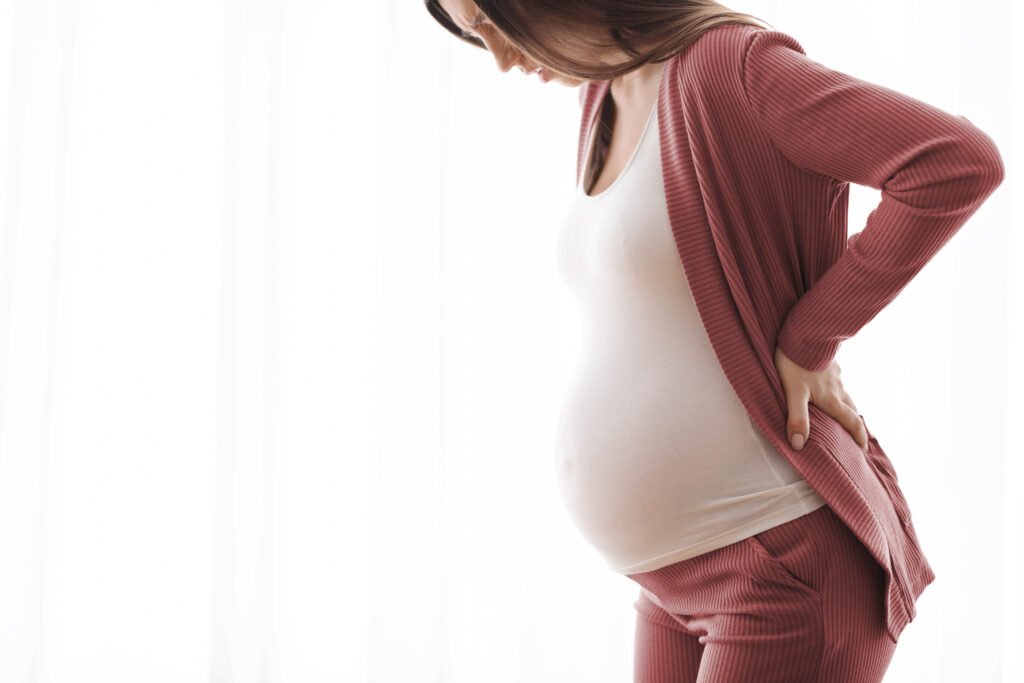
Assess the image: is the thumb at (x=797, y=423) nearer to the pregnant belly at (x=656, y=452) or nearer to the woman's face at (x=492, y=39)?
the pregnant belly at (x=656, y=452)

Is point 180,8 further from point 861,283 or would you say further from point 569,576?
point 861,283

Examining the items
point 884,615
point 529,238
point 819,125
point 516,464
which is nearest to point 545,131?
point 529,238

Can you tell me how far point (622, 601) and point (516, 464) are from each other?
34 cm

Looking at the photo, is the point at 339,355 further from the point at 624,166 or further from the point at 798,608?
the point at 798,608

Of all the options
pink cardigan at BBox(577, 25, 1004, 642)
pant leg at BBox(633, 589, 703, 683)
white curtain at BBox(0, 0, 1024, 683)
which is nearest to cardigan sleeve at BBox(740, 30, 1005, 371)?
pink cardigan at BBox(577, 25, 1004, 642)

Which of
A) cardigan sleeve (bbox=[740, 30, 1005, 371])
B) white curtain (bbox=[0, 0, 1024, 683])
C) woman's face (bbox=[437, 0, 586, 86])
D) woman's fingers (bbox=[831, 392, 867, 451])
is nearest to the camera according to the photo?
cardigan sleeve (bbox=[740, 30, 1005, 371])

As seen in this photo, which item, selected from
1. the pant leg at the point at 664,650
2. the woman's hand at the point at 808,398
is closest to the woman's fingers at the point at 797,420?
the woman's hand at the point at 808,398

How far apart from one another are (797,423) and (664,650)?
264mm

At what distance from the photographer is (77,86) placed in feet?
5.59

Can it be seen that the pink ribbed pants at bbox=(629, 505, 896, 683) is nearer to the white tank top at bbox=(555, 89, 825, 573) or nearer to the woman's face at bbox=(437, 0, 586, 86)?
the white tank top at bbox=(555, 89, 825, 573)

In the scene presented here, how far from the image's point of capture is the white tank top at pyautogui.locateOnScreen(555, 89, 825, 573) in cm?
66

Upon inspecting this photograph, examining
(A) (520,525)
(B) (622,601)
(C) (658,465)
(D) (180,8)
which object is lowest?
(B) (622,601)

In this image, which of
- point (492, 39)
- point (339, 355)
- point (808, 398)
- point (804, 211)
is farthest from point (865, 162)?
point (339, 355)

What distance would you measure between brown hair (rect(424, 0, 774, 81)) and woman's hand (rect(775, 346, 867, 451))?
0.88 feet
